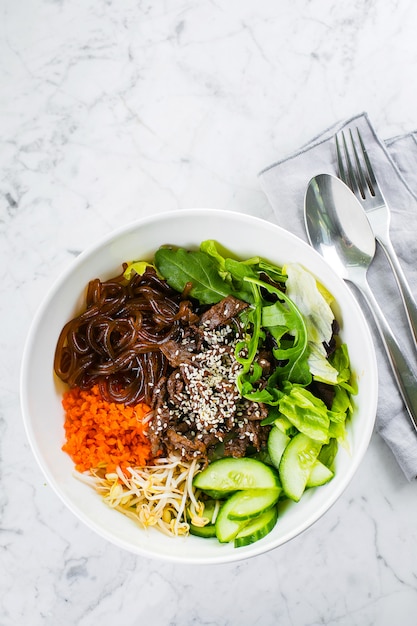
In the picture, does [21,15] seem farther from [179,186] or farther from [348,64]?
[348,64]

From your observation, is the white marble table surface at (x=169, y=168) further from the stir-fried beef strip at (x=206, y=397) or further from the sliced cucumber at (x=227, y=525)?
the stir-fried beef strip at (x=206, y=397)

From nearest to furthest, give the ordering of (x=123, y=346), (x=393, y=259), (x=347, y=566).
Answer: (x=123, y=346), (x=393, y=259), (x=347, y=566)

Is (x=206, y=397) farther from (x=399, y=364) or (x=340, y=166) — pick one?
(x=340, y=166)

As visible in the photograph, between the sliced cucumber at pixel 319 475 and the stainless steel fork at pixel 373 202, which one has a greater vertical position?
the stainless steel fork at pixel 373 202

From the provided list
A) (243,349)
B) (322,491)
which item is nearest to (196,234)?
(243,349)

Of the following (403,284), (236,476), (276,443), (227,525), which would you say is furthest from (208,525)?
(403,284)

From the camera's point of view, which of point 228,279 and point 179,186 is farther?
point 179,186

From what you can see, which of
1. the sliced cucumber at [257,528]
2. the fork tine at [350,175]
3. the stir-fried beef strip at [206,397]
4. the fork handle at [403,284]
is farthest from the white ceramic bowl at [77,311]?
the fork tine at [350,175]
